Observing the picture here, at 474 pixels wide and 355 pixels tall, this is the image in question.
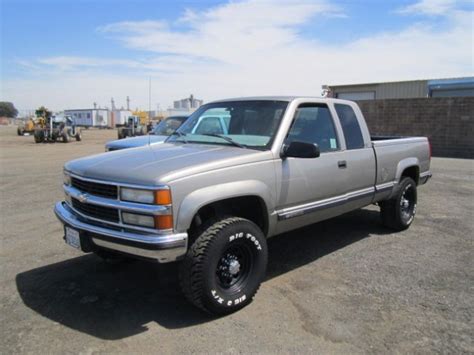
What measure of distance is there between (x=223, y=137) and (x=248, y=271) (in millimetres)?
1414

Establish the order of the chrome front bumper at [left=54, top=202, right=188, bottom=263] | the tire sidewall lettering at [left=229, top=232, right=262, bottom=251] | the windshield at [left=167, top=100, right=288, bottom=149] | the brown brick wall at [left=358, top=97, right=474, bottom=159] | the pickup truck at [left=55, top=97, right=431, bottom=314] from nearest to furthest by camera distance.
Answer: the chrome front bumper at [left=54, top=202, right=188, bottom=263], the pickup truck at [left=55, top=97, right=431, bottom=314], the tire sidewall lettering at [left=229, top=232, right=262, bottom=251], the windshield at [left=167, top=100, right=288, bottom=149], the brown brick wall at [left=358, top=97, right=474, bottom=159]

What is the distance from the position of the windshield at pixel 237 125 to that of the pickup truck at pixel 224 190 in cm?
1

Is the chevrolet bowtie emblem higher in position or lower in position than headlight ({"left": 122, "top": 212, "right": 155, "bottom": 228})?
higher

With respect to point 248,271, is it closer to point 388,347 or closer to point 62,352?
point 388,347

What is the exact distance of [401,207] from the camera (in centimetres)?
625

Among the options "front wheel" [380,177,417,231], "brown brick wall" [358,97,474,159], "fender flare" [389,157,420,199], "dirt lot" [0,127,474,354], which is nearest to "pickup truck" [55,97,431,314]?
"dirt lot" [0,127,474,354]

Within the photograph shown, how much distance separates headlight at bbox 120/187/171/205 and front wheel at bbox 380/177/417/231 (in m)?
3.99

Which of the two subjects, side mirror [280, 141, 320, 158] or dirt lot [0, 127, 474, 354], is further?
side mirror [280, 141, 320, 158]

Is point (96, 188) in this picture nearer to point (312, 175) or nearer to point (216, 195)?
point (216, 195)

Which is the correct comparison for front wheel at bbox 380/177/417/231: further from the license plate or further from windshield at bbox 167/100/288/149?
the license plate

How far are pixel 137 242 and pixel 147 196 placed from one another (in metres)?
0.36

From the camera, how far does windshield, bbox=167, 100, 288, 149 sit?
4332 mm

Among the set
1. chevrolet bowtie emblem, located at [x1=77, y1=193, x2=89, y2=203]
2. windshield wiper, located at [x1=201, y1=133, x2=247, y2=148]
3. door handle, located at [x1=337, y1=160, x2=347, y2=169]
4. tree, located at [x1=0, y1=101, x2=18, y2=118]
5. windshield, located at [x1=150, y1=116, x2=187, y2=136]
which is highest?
tree, located at [x1=0, y1=101, x2=18, y2=118]

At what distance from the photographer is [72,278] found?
14.7 ft
